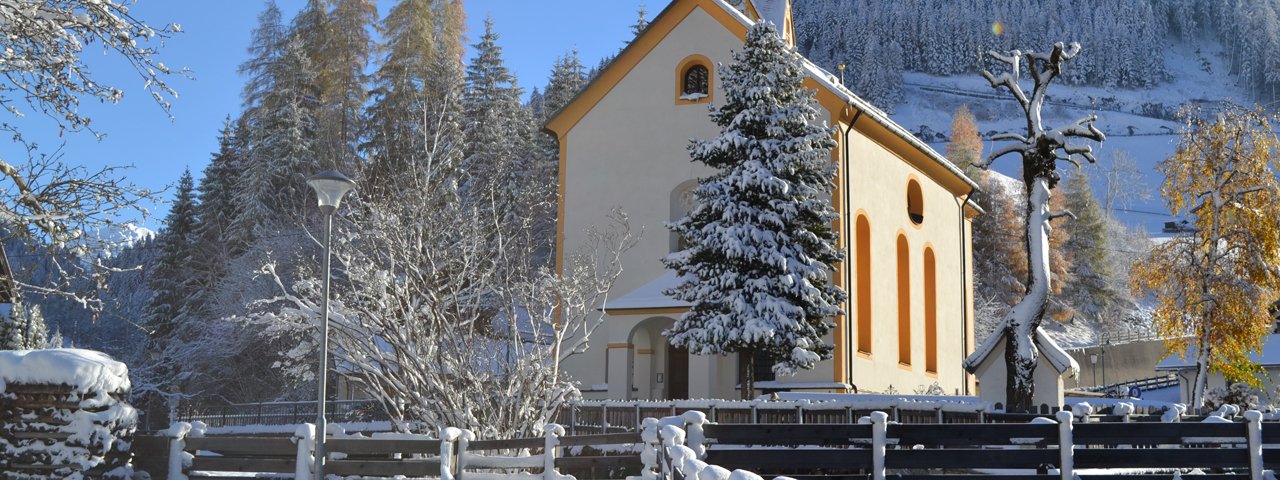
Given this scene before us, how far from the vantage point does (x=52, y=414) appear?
38.0 ft

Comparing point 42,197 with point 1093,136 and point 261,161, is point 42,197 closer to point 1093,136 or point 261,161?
point 1093,136

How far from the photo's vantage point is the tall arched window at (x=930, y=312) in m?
33.3

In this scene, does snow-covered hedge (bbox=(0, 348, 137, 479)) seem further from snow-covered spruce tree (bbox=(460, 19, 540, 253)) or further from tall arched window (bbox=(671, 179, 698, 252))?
snow-covered spruce tree (bbox=(460, 19, 540, 253))

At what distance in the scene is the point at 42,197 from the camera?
387 inches

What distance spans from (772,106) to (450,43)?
103ft

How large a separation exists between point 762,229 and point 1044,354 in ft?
19.8

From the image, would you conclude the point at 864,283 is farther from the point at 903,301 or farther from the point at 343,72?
the point at 343,72

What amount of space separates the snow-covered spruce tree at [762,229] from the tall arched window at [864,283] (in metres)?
4.49

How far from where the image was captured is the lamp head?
11508 mm

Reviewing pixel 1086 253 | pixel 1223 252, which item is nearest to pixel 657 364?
pixel 1223 252

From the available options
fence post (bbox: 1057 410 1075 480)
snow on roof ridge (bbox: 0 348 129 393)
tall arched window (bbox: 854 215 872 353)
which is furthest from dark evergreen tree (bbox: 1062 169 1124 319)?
snow on roof ridge (bbox: 0 348 129 393)

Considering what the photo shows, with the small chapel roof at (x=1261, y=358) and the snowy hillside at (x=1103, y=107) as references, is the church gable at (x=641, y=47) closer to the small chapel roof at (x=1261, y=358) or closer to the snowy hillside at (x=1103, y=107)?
the small chapel roof at (x=1261, y=358)

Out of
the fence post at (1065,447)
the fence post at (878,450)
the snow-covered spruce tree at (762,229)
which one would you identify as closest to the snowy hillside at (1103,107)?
the snow-covered spruce tree at (762,229)

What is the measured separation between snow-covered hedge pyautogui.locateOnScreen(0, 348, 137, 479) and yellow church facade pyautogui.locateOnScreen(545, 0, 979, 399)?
16060mm
